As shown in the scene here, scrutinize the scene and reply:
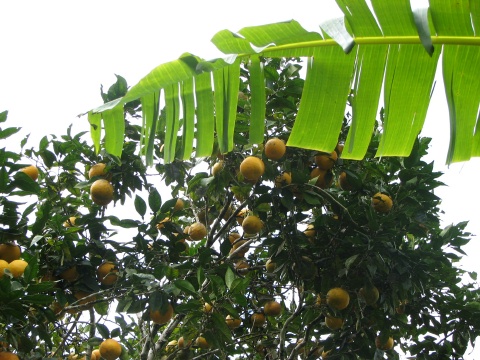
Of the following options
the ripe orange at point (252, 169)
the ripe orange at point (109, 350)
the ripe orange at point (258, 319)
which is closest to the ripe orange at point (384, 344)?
the ripe orange at point (258, 319)

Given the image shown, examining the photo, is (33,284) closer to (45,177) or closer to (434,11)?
(45,177)

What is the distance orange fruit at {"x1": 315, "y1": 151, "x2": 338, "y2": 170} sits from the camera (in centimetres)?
423

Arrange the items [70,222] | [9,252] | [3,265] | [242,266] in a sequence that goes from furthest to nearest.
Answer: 1. [242,266]
2. [70,222]
3. [9,252]
4. [3,265]

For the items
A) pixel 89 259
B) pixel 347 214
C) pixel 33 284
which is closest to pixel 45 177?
pixel 89 259

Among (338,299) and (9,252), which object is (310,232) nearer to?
(338,299)

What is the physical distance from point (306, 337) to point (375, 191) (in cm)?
118

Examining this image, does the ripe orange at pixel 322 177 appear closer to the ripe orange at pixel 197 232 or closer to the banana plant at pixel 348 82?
the ripe orange at pixel 197 232

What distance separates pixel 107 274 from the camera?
400 centimetres

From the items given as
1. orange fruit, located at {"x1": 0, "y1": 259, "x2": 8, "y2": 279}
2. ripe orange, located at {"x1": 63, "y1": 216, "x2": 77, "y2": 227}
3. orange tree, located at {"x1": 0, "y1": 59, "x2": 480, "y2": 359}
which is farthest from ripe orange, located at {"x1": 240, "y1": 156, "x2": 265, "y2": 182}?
orange fruit, located at {"x1": 0, "y1": 259, "x2": 8, "y2": 279}

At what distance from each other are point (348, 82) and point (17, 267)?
2.14 m

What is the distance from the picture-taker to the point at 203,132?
230 centimetres

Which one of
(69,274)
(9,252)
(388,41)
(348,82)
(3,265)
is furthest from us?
(69,274)

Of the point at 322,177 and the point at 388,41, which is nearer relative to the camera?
the point at 388,41

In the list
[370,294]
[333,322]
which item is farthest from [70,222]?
[370,294]
